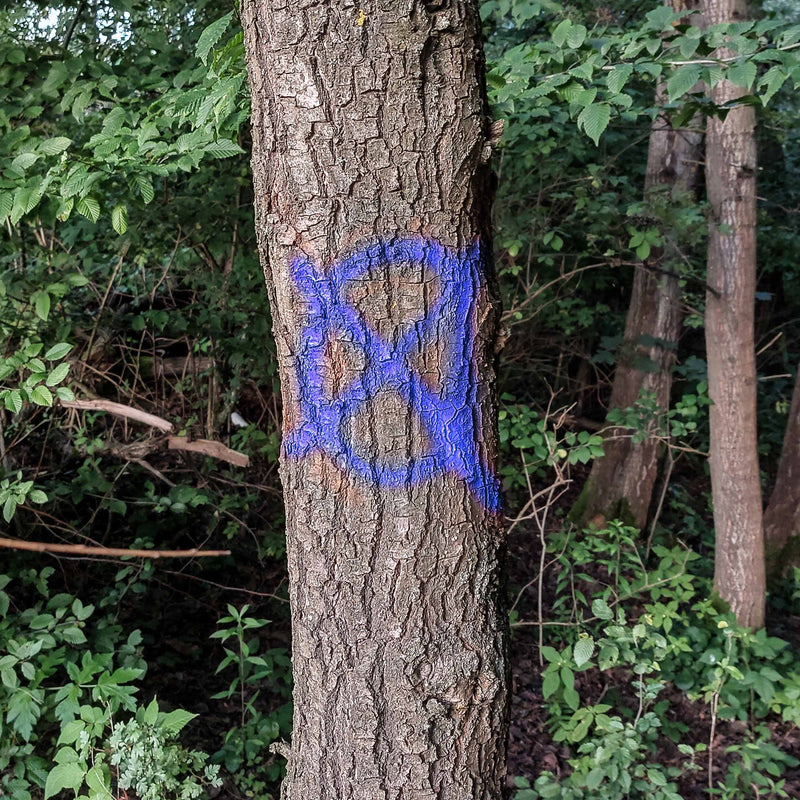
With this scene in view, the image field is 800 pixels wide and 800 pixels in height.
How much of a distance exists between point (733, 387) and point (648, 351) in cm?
95

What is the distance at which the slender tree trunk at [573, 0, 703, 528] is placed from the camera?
4.49 metres

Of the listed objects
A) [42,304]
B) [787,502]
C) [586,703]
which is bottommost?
[586,703]

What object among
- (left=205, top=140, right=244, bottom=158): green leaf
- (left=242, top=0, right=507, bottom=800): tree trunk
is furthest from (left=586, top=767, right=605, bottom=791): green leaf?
(left=205, top=140, right=244, bottom=158): green leaf

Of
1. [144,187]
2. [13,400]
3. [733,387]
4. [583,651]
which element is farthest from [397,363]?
[733,387]

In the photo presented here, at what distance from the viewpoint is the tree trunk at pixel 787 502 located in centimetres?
481

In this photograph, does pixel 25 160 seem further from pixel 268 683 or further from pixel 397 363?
pixel 268 683

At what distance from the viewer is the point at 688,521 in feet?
16.8

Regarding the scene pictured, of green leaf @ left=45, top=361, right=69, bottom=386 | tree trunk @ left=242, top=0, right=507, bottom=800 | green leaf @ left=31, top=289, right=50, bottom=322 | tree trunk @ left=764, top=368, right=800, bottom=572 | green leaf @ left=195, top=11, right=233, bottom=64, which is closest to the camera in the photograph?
tree trunk @ left=242, top=0, right=507, bottom=800

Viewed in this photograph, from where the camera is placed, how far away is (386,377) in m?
1.33

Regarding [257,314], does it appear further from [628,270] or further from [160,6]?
[628,270]

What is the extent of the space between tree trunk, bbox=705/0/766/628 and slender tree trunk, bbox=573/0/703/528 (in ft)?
1.21

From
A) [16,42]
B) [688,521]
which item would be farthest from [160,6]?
[688,521]

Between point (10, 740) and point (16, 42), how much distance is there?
254 centimetres

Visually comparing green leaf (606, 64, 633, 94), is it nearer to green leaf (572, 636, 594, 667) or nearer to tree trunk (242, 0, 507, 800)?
tree trunk (242, 0, 507, 800)
